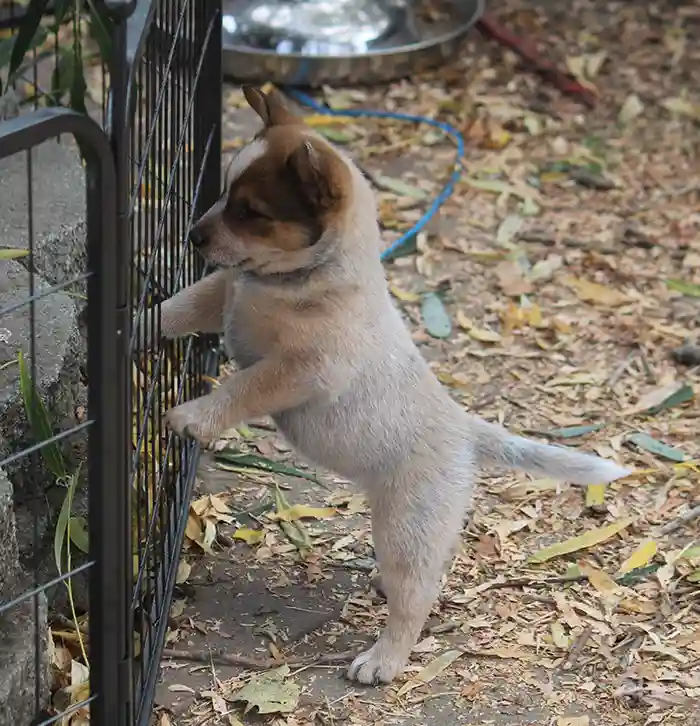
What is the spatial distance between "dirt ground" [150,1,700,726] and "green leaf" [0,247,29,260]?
84 cm

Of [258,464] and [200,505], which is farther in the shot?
[258,464]

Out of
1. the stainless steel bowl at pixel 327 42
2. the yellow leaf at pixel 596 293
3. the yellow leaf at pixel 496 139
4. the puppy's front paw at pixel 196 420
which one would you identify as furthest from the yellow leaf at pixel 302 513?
the stainless steel bowl at pixel 327 42

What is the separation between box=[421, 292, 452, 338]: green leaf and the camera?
462 cm

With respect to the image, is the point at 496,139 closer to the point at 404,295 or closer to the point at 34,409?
the point at 404,295

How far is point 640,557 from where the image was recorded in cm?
359

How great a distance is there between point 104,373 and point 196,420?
1.93ft

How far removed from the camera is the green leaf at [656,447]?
4039 mm

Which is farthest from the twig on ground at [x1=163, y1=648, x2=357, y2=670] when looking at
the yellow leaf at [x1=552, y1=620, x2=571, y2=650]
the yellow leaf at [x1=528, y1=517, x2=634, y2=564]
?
the yellow leaf at [x1=528, y1=517, x2=634, y2=564]

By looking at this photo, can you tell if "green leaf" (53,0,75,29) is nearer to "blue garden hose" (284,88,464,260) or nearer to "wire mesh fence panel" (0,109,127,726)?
"wire mesh fence panel" (0,109,127,726)

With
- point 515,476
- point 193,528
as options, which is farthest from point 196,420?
point 515,476

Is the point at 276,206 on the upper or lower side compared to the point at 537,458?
upper

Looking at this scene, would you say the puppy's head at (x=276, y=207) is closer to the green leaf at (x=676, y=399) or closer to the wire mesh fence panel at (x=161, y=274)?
the wire mesh fence panel at (x=161, y=274)

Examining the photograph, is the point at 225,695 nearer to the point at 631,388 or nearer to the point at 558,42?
the point at 631,388

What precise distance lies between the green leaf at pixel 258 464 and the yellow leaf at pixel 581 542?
70 centimetres
